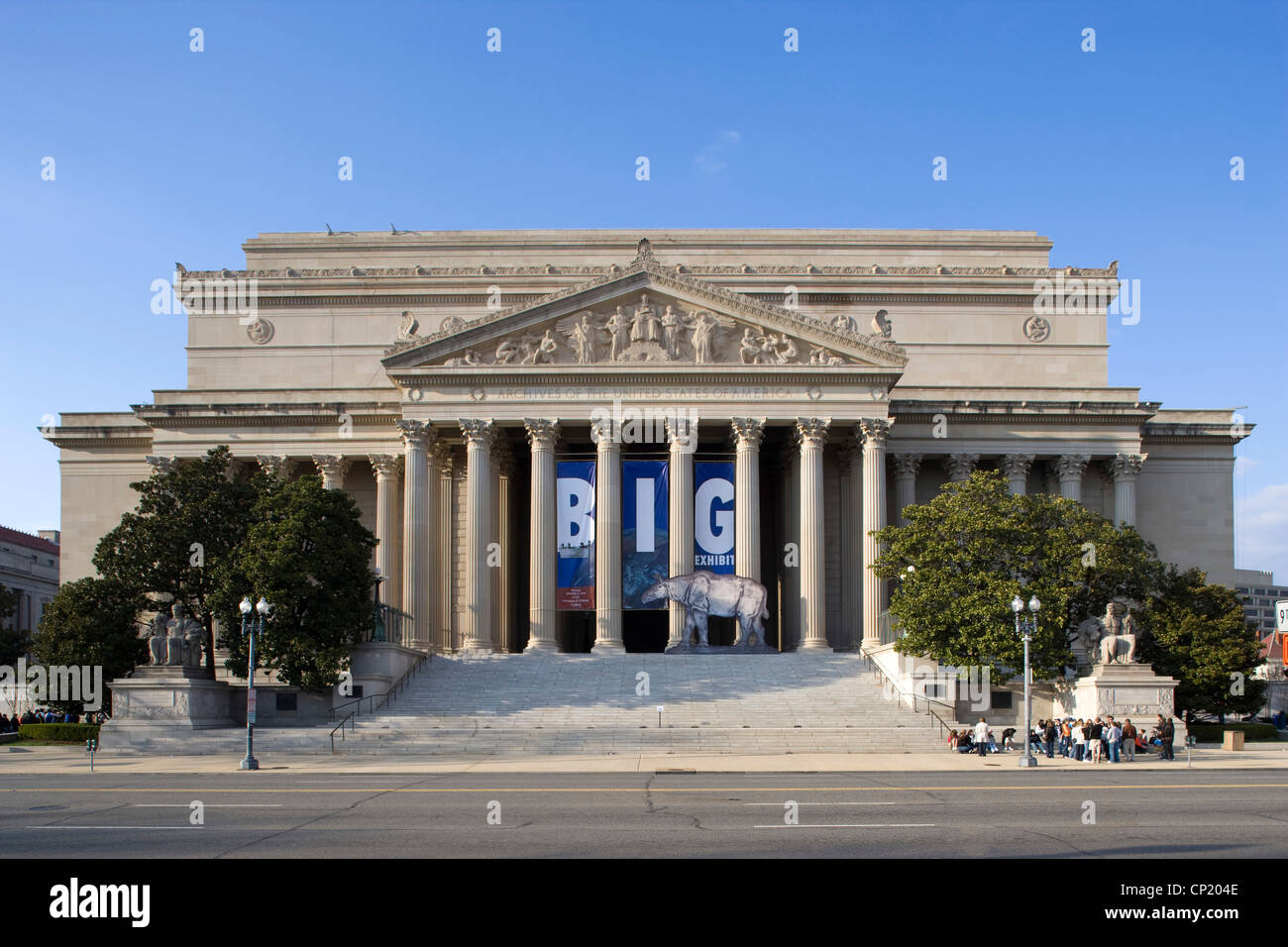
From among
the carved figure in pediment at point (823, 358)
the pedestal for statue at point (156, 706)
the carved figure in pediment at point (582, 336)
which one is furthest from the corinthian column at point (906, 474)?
the pedestal for statue at point (156, 706)

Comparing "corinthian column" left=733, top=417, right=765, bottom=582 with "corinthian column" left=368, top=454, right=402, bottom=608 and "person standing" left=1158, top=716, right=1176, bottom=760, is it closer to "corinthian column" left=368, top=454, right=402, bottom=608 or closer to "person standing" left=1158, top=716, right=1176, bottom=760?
"corinthian column" left=368, top=454, right=402, bottom=608

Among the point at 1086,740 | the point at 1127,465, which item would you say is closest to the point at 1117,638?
the point at 1086,740

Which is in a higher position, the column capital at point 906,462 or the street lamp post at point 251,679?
the column capital at point 906,462

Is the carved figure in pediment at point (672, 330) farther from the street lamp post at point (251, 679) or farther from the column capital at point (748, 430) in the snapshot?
the street lamp post at point (251, 679)

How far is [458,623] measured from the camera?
222ft

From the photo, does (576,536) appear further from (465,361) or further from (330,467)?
(330,467)

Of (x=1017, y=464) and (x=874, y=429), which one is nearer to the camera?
(x=874, y=429)

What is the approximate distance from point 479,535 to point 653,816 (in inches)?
1531

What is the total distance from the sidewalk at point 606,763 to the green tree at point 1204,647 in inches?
259

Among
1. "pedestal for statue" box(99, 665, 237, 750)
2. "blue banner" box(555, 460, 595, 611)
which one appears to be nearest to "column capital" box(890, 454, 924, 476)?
"blue banner" box(555, 460, 595, 611)

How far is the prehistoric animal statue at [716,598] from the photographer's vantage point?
57.8m

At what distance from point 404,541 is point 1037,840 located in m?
46.7

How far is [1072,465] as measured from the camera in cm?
6838
